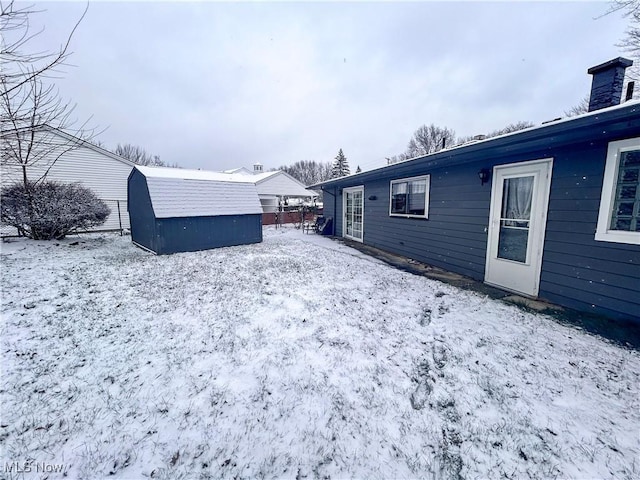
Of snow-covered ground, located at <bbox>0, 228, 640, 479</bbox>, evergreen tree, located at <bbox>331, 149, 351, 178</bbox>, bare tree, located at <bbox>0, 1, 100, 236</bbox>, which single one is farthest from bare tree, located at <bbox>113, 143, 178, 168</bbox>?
snow-covered ground, located at <bbox>0, 228, 640, 479</bbox>

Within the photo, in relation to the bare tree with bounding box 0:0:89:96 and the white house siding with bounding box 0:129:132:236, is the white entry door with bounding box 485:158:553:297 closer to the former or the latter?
the bare tree with bounding box 0:0:89:96

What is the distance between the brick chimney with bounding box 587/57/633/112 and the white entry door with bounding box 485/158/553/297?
3.63 feet

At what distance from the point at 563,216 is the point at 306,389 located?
14.2 feet

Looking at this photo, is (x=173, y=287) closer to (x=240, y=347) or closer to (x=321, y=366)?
(x=240, y=347)

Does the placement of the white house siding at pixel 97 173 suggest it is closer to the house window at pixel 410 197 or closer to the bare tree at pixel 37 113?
the bare tree at pixel 37 113

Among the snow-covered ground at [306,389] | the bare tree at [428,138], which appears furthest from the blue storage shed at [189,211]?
the bare tree at [428,138]

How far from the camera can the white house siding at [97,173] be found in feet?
39.4

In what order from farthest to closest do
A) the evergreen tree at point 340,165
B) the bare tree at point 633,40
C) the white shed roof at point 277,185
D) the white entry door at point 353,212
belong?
the evergreen tree at point 340,165
the white shed roof at point 277,185
the white entry door at point 353,212
the bare tree at point 633,40

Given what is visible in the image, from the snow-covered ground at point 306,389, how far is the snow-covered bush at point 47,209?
521cm

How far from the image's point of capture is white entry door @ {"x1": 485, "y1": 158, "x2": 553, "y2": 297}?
3.94m

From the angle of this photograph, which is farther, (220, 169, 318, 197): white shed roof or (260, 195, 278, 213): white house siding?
(260, 195, 278, 213): white house siding

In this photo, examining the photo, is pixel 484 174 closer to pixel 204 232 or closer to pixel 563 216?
pixel 563 216

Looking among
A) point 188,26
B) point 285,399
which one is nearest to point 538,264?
point 285,399

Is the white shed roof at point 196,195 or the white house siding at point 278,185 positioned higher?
the white house siding at point 278,185
